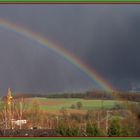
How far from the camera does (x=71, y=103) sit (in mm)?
2439

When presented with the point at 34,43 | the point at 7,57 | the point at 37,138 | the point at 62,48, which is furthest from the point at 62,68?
the point at 37,138

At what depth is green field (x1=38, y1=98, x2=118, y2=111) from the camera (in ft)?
7.95

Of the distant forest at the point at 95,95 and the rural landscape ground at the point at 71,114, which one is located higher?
the distant forest at the point at 95,95

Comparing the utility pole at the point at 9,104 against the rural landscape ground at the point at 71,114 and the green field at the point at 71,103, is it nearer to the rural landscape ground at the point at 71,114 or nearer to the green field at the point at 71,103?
the rural landscape ground at the point at 71,114

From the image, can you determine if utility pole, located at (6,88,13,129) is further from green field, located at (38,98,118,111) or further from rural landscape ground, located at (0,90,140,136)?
green field, located at (38,98,118,111)

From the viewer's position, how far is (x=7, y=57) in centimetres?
244

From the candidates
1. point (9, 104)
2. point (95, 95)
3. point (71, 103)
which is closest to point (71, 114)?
point (71, 103)

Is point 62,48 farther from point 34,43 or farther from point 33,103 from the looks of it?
point 33,103

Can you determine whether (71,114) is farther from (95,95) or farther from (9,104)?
(9,104)

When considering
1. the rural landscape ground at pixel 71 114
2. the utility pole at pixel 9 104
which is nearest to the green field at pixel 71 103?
the rural landscape ground at pixel 71 114

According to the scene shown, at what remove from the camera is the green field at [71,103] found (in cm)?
242

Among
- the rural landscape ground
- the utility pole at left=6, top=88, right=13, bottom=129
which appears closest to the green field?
the rural landscape ground

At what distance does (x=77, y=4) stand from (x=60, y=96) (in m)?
1.06

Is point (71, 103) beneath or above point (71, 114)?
above
